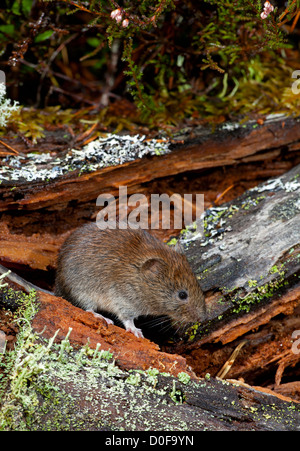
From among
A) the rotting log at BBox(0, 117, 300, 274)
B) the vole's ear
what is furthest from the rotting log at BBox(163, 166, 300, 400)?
the rotting log at BBox(0, 117, 300, 274)

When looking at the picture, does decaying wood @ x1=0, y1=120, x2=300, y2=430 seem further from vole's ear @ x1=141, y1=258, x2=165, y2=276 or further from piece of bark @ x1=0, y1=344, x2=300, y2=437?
vole's ear @ x1=141, y1=258, x2=165, y2=276

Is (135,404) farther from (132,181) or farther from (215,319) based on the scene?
(132,181)

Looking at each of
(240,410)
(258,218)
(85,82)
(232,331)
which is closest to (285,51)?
(85,82)

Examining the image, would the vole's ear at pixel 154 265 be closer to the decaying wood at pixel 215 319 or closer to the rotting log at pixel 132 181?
the decaying wood at pixel 215 319

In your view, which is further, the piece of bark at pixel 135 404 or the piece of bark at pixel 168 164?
the piece of bark at pixel 168 164

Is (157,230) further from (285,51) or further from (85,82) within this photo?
(285,51)

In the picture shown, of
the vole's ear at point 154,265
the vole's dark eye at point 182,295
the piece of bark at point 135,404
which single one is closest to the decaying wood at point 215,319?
the piece of bark at point 135,404
